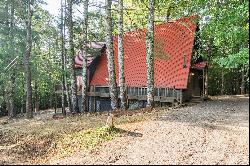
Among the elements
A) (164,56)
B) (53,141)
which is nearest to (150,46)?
(164,56)

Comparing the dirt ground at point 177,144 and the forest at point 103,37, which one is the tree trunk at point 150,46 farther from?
the dirt ground at point 177,144

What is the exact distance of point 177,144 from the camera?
→ 12234 millimetres

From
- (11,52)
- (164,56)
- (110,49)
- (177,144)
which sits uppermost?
(11,52)

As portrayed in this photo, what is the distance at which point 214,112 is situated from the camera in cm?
1883

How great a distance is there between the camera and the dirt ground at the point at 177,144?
1078 cm

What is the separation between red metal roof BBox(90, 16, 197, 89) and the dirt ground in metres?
9.45

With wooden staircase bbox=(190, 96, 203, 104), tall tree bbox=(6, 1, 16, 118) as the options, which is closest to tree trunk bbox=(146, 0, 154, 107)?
wooden staircase bbox=(190, 96, 203, 104)

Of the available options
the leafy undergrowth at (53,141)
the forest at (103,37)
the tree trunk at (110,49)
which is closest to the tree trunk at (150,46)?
the forest at (103,37)

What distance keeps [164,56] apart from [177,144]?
43.2 feet

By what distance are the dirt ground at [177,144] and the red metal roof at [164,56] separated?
31.0 feet

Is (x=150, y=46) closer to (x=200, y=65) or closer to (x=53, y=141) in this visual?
(x=200, y=65)

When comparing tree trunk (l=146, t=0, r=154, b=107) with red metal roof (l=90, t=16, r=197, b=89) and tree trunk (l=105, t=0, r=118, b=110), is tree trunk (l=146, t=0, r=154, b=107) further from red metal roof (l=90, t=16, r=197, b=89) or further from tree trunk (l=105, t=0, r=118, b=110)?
red metal roof (l=90, t=16, r=197, b=89)

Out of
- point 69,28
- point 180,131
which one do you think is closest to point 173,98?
point 69,28

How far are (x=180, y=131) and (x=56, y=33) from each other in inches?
780
